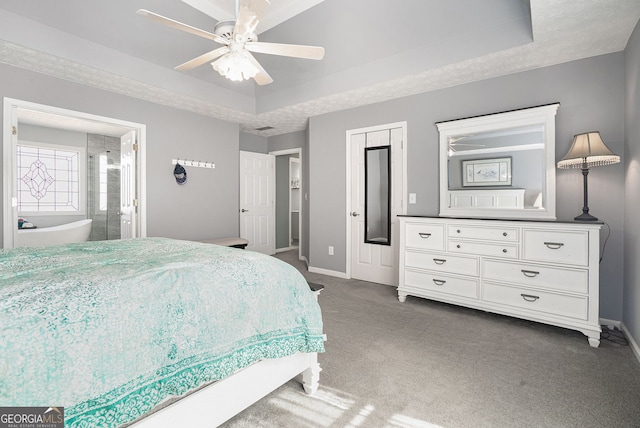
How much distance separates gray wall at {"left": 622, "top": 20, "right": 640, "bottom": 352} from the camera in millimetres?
2271

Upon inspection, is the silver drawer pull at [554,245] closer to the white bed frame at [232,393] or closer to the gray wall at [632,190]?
the gray wall at [632,190]

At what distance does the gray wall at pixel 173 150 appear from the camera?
3301 mm

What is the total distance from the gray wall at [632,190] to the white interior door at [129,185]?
505 cm

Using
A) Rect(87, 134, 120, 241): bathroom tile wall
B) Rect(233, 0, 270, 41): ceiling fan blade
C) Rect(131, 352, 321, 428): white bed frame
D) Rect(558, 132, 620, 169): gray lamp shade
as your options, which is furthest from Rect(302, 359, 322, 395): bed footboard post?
Rect(87, 134, 120, 241): bathroom tile wall

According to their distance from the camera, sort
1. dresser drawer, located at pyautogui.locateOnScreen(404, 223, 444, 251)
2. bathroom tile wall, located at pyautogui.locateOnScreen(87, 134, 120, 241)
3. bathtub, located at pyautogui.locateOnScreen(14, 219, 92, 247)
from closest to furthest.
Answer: dresser drawer, located at pyautogui.locateOnScreen(404, 223, 444, 251)
bathtub, located at pyautogui.locateOnScreen(14, 219, 92, 247)
bathroom tile wall, located at pyautogui.locateOnScreen(87, 134, 120, 241)

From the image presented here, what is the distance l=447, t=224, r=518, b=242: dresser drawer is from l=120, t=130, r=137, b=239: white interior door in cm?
386

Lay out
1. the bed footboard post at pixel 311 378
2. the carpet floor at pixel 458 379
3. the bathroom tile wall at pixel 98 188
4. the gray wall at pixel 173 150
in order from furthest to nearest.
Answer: the bathroom tile wall at pixel 98 188 < the gray wall at pixel 173 150 < the bed footboard post at pixel 311 378 < the carpet floor at pixel 458 379

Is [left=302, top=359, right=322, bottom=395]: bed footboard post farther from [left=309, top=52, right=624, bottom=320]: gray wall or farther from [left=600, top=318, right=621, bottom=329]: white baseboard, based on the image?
[left=600, top=318, right=621, bottom=329]: white baseboard

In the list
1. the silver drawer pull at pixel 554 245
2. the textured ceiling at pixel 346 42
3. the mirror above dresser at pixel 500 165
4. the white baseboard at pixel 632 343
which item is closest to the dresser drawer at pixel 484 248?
the silver drawer pull at pixel 554 245

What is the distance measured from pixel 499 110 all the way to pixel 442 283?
6.24ft

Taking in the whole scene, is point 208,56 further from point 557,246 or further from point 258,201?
point 258,201

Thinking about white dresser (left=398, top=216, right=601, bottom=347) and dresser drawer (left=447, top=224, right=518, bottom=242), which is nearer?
white dresser (left=398, top=216, right=601, bottom=347)

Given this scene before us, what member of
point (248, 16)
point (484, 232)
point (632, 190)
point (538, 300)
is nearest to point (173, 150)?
point (248, 16)

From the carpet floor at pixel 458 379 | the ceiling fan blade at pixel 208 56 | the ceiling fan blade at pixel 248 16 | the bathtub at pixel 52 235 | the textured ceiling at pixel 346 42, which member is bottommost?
the carpet floor at pixel 458 379
